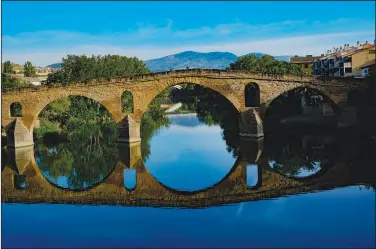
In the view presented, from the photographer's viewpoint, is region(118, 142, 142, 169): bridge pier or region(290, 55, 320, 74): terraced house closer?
region(118, 142, 142, 169): bridge pier

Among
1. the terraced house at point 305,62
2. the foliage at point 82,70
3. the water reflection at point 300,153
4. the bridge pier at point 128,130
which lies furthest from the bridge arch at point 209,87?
the terraced house at point 305,62

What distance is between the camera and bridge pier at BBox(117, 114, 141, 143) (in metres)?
28.7

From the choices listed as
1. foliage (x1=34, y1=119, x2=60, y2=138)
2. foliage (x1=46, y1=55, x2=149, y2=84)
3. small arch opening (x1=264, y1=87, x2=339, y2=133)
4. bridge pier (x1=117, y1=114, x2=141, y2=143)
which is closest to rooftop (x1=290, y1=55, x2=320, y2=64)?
small arch opening (x1=264, y1=87, x2=339, y2=133)

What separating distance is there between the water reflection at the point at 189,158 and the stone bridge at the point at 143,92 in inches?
93.3

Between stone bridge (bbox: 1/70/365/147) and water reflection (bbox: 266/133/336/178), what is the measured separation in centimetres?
242

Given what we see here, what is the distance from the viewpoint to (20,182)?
65.8 feet

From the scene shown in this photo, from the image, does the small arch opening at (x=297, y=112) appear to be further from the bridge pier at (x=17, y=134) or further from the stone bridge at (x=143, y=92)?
the bridge pier at (x=17, y=134)

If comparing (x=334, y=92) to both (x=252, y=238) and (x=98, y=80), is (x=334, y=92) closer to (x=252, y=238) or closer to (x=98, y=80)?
(x=98, y=80)

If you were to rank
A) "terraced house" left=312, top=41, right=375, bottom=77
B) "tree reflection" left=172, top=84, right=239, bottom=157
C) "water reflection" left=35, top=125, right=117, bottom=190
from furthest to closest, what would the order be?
"terraced house" left=312, top=41, right=375, bottom=77
"tree reflection" left=172, top=84, right=239, bottom=157
"water reflection" left=35, top=125, right=117, bottom=190

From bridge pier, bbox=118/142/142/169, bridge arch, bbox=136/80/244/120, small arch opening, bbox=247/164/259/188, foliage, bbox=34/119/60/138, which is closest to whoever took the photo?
small arch opening, bbox=247/164/259/188

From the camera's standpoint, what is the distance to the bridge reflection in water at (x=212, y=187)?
54.2ft

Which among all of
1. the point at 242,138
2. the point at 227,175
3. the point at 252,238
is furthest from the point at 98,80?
the point at 252,238

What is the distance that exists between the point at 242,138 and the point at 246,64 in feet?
83.2

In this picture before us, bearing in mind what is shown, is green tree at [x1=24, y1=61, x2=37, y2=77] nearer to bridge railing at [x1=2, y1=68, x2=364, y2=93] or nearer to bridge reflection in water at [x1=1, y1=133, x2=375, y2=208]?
bridge railing at [x1=2, y1=68, x2=364, y2=93]
